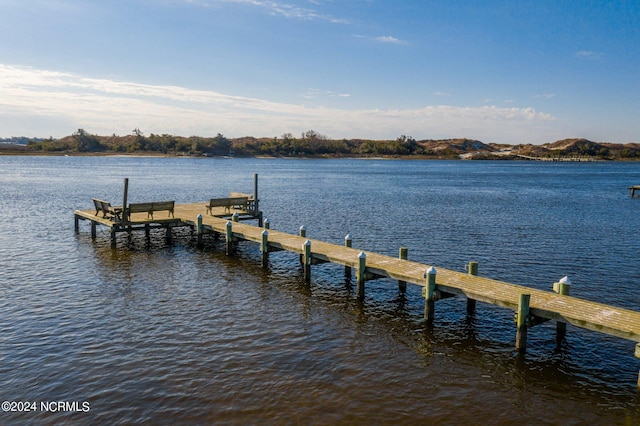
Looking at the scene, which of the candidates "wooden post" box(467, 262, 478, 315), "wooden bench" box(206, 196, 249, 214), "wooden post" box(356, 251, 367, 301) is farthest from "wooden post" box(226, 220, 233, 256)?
"wooden post" box(467, 262, 478, 315)

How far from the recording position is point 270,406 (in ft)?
38.2

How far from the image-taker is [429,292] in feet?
54.2

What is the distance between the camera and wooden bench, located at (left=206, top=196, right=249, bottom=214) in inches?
1226

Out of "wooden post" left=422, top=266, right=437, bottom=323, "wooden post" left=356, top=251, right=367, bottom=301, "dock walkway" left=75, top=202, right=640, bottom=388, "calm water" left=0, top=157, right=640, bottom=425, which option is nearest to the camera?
"calm water" left=0, top=157, right=640, bottom=425

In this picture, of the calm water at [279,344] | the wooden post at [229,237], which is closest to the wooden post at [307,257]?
the calm water at [279,344]

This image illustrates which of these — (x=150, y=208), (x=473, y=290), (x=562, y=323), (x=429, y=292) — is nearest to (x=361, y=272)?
(x=429, y=292)

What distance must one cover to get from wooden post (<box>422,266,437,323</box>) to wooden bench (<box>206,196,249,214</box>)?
58.2ft

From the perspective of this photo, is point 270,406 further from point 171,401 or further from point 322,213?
point 322,213

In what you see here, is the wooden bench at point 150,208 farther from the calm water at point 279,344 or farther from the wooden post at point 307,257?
the wooden post at point 307,257

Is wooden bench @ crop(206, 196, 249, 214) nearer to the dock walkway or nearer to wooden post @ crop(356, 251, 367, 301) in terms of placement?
the dock walkway

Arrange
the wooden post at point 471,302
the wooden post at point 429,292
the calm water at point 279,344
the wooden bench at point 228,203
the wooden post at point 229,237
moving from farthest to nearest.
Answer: the wooden bench at point 228,203 → the wooden post at point 229,237 → the wooden post at point 471,302 → the wooden post at point 429,292 → the calm water at point 279,344

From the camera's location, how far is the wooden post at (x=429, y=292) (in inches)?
648

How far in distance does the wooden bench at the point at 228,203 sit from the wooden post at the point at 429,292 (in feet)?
58.2

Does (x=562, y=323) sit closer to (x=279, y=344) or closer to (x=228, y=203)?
(x=279, y=344)
